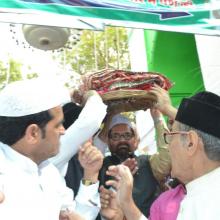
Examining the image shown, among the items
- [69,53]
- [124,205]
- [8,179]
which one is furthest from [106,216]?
[69,53]

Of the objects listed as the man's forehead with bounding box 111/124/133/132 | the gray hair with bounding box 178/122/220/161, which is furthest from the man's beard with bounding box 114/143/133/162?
the gray hair with bounding box 178/122/220/161

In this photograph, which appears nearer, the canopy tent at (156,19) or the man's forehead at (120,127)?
the canopy tent at (156,19)

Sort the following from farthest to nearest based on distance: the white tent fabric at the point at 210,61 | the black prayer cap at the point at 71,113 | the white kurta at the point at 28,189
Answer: the white tent fabric at the point at 210,61 → the black prayer cap at the point at 71,113 → the white kurta at the point at 28,189

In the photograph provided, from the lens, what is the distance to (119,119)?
3.04 metres

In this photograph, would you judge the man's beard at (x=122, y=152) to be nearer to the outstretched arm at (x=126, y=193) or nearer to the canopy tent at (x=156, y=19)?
the canopy tent at (x=156, y=19)

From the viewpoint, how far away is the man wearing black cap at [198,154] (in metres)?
1.50

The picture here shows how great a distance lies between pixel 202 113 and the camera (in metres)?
1.60

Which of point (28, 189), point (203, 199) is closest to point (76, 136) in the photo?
point (28, 189)

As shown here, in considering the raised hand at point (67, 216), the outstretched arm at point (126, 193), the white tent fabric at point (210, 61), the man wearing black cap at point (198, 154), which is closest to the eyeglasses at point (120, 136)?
the outstretched arm at point (126, 193)

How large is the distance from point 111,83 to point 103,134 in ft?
2.42

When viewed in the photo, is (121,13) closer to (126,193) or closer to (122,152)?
(122,152)

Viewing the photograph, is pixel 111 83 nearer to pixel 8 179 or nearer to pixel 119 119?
pixel 119 119

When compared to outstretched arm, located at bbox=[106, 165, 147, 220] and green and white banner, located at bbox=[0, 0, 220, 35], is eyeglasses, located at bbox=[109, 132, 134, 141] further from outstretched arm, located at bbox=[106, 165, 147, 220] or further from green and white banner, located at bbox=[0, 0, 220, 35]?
outstretched arm, located at bbox=[106, 165, 147, 220]

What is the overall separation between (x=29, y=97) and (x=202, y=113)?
0.68 meters
